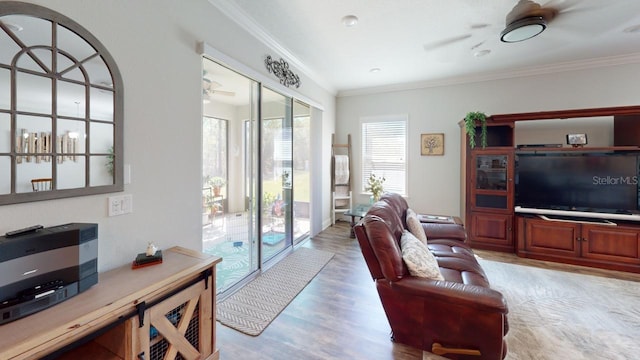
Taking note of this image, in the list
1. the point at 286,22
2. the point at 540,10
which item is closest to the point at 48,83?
the point at 286,22

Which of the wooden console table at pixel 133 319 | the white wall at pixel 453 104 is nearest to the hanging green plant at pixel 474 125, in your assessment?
the white wall at pixel 453 104

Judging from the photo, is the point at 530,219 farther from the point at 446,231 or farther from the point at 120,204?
the point at 120,204

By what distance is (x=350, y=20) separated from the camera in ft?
8.66

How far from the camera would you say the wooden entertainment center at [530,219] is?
3.18 m

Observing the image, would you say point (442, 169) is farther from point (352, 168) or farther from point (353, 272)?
point (353, 272)

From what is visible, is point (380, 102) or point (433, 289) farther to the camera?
point (380, 102)

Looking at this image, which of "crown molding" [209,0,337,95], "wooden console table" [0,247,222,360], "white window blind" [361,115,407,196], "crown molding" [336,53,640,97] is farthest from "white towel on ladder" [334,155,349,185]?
"wooden console table" [0,247,222,360]

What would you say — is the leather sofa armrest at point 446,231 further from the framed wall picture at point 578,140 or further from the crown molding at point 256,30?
the crown molding at point 256,30

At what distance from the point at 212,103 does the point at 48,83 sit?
267 centimetres

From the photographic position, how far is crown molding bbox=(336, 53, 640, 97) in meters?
3.62

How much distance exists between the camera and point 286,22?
271 cm

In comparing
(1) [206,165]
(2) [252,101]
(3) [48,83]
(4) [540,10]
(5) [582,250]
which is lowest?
(5) [582,250]

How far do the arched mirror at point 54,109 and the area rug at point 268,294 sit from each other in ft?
4.62

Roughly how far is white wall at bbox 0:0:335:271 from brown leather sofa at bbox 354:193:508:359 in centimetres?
145
